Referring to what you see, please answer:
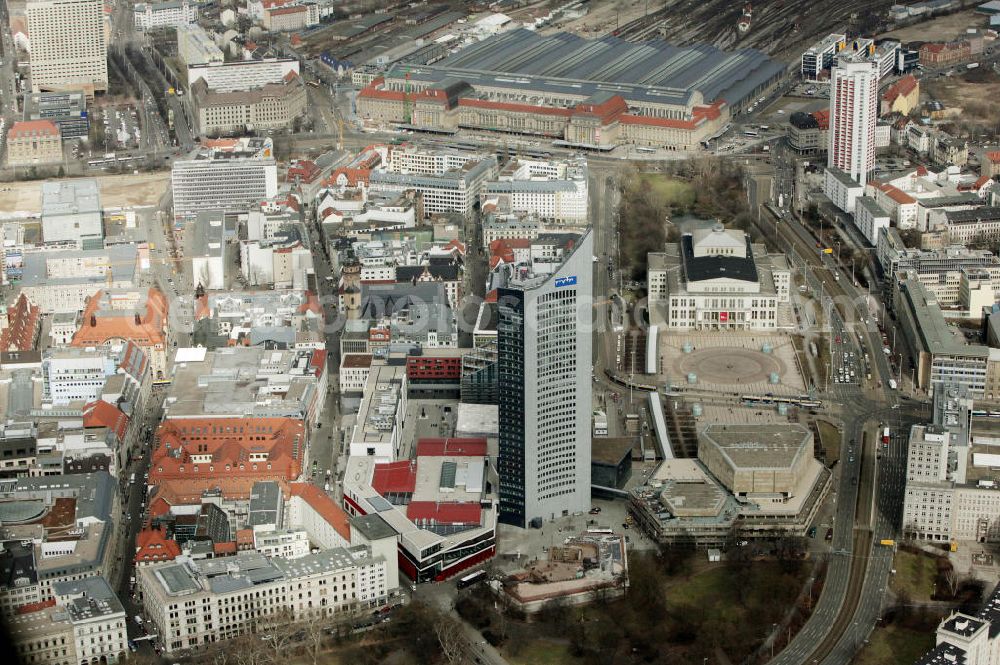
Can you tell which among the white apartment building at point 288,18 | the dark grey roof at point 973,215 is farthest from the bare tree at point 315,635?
the white apartment building at point 288,18

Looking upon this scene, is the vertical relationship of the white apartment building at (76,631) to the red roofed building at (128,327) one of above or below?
below

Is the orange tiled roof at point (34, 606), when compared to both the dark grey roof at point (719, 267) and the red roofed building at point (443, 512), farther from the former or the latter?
the dark grey roof at point (719, 267)

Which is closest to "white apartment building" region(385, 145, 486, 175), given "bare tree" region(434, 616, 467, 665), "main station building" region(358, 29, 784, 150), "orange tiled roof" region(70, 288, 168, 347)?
"main station building" region(358, 29, 784, 150)

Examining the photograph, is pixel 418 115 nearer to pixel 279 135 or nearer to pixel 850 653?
pixel 279 135

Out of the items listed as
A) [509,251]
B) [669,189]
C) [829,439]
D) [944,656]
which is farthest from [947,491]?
[669,189]

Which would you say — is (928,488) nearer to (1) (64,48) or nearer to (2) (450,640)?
(2) (450,640)

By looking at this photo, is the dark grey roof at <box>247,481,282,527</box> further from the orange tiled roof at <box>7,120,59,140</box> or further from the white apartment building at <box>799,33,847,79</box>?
the white apartment building at <box>799,33,847,79</box>
